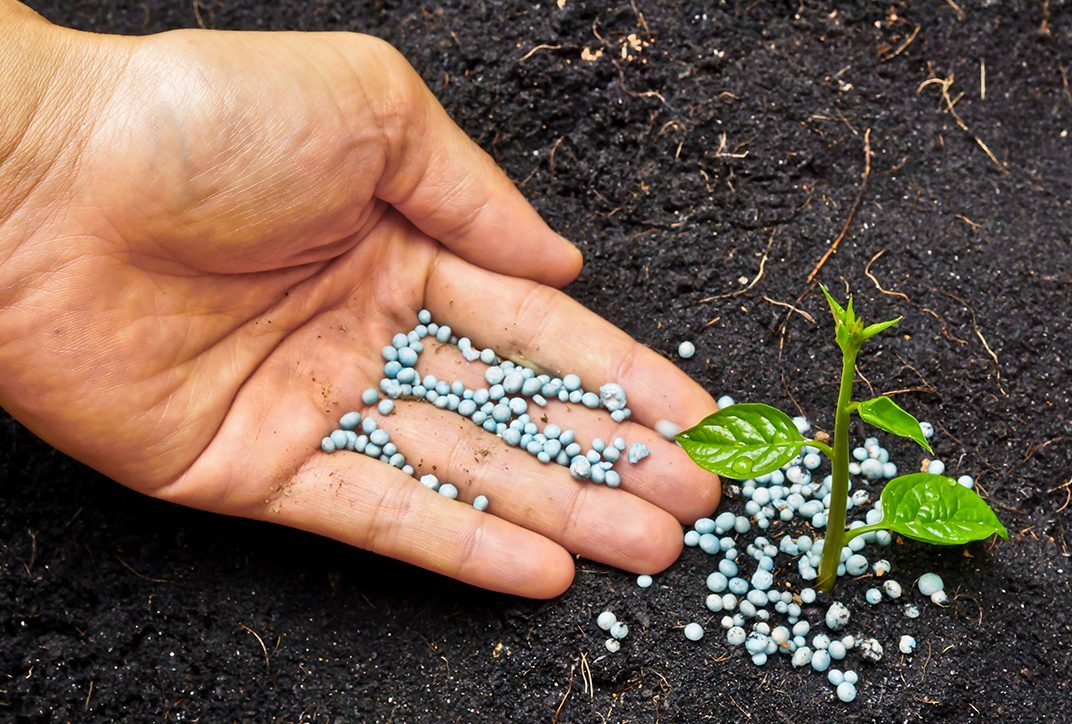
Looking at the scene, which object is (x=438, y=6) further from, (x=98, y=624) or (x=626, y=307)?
(x=98, y=624)

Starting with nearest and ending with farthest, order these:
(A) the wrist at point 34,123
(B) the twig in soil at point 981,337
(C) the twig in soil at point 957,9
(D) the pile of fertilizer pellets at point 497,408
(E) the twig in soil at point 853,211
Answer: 1. (A) the wrist at point 34,123
2. (D) the pile of fertilizer pellets at point 497,408
3. (B) the twig in soil at point 981,337
4. (E) the twig in soil at point 853,211
5. (C) the twig in soil at point 957,9

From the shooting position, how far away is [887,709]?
1996 mm

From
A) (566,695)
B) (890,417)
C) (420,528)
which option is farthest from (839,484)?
(420,528)

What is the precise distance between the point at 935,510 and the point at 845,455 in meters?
0.30

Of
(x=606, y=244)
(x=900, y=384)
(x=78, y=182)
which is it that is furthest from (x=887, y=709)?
(x=78, y=182)

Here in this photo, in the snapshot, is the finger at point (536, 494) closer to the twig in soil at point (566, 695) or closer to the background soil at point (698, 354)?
the background soil at point (698, 354)

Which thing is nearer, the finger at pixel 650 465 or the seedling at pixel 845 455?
the seedling at pixel 845 455

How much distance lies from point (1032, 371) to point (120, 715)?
2.46 m

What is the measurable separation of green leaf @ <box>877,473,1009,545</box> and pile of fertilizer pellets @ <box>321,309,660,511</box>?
0.57m

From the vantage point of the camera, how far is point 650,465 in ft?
7.17

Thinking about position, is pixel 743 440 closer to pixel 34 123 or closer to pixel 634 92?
pixel 634 92

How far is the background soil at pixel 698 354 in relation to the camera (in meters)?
2.09

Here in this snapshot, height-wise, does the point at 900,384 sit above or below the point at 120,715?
above

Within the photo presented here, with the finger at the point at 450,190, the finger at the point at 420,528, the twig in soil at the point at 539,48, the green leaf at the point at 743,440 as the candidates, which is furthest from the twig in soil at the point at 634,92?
the finger at the point at 420,528
